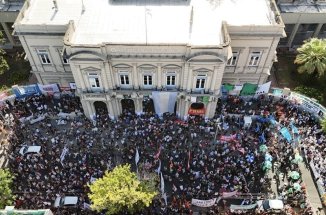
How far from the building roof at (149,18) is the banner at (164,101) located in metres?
7.14

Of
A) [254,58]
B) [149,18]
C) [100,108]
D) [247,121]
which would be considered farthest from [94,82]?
[254,58]

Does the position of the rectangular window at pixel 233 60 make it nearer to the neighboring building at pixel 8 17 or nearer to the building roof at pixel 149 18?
the building roof at pixel 149 18

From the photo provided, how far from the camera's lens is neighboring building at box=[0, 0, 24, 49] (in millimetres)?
53219

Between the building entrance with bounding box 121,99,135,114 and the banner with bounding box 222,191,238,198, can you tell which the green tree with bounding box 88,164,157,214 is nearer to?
the banner with bounding box 222,191,238,198

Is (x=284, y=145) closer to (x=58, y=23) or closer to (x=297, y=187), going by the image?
(x=297, y=187)

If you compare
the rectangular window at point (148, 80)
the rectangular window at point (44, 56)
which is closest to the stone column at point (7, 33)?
the rectangular window at point (44, 56)

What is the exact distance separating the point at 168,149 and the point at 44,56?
20.0 m

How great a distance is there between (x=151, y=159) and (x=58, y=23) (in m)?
20.2

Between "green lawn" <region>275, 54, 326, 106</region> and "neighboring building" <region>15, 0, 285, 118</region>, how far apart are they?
7242 millimetres

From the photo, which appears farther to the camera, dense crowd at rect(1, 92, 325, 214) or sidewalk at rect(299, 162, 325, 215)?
sidewalk at rect(299, 162, 325, 215)

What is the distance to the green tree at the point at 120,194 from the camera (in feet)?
115

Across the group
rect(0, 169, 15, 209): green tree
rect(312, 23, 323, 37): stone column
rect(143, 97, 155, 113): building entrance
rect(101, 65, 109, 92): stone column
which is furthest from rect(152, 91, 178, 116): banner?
rect(312, 23, 323, 37): stone column

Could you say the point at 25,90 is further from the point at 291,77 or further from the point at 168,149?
the point at 291,77

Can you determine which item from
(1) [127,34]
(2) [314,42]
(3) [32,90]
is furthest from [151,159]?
(2) [314,42]
